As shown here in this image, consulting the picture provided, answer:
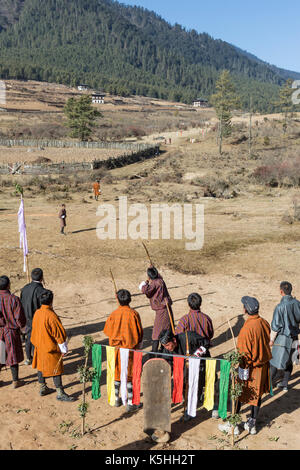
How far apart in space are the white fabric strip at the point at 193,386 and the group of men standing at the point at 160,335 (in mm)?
234

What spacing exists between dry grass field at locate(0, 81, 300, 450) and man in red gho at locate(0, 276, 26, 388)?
57cm

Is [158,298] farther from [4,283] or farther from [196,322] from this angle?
[4,283]

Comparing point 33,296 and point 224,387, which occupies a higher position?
point 33,296

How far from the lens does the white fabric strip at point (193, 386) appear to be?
5.36 m

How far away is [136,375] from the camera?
Result: 563 cm

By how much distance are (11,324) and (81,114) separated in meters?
46.3

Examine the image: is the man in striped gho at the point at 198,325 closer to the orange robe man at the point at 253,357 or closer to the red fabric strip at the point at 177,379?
the red fabric strip at the point at 177,379

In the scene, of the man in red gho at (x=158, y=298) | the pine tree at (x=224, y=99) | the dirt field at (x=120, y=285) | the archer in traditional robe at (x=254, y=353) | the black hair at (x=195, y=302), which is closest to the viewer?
the archer in traditional robe at (x=254, y=353)

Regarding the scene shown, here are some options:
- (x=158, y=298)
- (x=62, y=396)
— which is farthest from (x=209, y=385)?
(x=62, y=396)

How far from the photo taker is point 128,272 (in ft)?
40.9

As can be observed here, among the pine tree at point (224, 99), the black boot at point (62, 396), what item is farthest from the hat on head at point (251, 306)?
the pine tree at point (224, 99)

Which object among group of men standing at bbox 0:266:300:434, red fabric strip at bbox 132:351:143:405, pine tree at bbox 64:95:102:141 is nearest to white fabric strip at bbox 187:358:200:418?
group of men standing at bbox 0:266:300:434

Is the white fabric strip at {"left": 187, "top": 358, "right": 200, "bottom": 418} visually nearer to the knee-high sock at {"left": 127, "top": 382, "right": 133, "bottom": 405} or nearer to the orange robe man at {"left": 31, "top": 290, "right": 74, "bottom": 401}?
the knee-high sock at {"left": 127, "top": 382, "right": 133, "bottom": 405}
